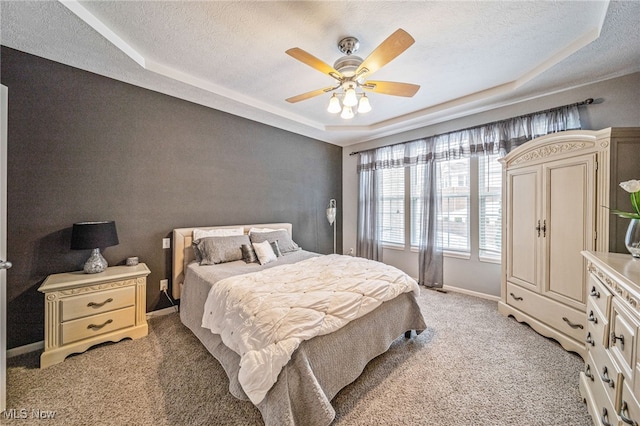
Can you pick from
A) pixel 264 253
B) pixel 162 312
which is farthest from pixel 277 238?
pixel 162 312

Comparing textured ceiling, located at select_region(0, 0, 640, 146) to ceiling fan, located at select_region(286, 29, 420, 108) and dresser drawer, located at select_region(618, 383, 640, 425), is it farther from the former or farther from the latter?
dresser drawer, located at select_region(618, 383, 640, 425)

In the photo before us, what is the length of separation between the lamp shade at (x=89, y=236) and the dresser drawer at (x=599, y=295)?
3672 mm

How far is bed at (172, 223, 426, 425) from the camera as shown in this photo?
1307mm

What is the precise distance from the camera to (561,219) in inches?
88.7

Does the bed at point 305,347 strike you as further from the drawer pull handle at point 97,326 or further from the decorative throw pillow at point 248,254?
the drawer pull handle at point 97,326

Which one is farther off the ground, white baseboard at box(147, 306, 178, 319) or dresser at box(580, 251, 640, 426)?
dresser at box(580, 251, 640, 426)

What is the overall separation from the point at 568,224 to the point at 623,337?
1383mm

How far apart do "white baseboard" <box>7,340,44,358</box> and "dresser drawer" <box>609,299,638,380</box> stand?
4088 mm

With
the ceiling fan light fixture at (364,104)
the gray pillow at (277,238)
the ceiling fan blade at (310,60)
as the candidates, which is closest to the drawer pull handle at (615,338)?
the ceiling fan light fixture at (364,104)

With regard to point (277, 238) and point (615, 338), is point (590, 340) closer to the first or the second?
point (615, 338)

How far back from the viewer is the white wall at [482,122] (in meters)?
2.38

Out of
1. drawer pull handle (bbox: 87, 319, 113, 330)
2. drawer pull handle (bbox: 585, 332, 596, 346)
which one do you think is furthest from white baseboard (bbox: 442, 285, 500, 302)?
drawer pull handle (bbox: 87, 319, 113, 330)

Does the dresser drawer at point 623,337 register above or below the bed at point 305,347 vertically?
above

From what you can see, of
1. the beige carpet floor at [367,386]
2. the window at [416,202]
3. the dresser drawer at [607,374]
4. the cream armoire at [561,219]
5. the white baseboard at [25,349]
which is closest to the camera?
the dresser drawer at [607,374]
